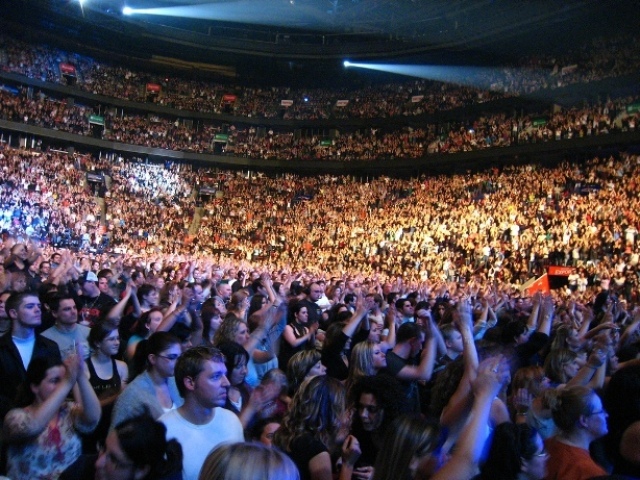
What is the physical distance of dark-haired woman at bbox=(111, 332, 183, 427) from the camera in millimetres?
3964

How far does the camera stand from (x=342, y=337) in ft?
20.3

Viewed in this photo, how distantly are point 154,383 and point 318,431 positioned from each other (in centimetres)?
119

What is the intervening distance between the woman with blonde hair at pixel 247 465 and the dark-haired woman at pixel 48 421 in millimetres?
1472

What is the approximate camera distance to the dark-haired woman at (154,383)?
3964 millimetres

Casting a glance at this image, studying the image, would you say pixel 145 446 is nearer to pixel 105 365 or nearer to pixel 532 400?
pixel 105 365

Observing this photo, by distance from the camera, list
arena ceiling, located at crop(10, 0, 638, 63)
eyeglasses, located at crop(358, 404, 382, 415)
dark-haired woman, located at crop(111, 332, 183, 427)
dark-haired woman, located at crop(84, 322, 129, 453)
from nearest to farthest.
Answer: eyeglasses, located at crop(358, 404, 382, 415) → dark-haired woman, located at crop(111, 332, 183, 427) → dark-haired woman, located at crop(84, 322, 129, 453) → arena ceiling, located at crop(10, 0, 638, 63)

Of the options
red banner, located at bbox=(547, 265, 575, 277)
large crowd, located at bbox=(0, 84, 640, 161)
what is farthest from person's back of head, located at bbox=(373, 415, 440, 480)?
→ large crowd, located at bbox=(0, 84, 640, 161)

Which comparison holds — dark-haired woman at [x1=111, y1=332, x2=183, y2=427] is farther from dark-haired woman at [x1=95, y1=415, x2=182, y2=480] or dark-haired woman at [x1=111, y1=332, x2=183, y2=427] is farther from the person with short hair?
dark-haired woman at [x1=95, y1=415, x2=182, y2=480]

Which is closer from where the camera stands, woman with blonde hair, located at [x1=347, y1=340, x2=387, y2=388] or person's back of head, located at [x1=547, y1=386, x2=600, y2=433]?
person's back of head, located at [x1=547, y1=386, x2=600, y2=433]

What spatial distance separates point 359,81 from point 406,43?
768 centimetres

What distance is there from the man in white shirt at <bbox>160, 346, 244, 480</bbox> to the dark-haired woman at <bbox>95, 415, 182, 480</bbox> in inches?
28.7

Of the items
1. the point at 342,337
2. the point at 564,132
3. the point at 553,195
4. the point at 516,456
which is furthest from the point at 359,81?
the point at 516,456

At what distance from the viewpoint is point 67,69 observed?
4297cm

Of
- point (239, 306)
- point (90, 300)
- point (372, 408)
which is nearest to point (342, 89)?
point (90, 300)
